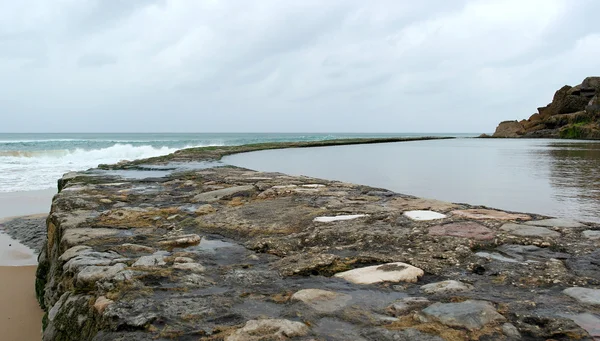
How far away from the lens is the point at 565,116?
3747 cm

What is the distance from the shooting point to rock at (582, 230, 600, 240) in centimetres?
235

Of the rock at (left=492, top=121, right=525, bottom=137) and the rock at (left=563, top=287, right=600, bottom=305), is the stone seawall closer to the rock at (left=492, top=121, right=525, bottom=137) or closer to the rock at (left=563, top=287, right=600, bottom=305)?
the rock at (left=563, top=287, right=600, bottom=305)

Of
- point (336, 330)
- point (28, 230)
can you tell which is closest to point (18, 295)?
point (28, 230)

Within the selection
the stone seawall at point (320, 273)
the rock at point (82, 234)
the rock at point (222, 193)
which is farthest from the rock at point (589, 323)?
the rock at point (222, 193)

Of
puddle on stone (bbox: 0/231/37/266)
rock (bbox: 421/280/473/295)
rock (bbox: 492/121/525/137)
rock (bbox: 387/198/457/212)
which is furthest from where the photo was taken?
rock (bbox: 492/121/525/137)

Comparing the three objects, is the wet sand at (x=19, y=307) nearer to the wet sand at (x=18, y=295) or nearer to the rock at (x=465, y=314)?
the wet sand at (x=18, y=295)

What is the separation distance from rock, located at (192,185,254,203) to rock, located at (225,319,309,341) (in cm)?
244

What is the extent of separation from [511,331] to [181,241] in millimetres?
1688

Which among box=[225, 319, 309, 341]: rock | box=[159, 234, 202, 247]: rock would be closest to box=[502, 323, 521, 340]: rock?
box=[225, 319, 309, 341]: rock

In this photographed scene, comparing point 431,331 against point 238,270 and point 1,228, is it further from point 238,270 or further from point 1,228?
point 1,228

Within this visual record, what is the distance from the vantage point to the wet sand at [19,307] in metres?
3.05

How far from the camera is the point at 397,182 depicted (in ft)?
21.1

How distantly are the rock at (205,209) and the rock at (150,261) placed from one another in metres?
1.15

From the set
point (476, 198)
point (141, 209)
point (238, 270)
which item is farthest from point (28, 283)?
point (476, 198)
